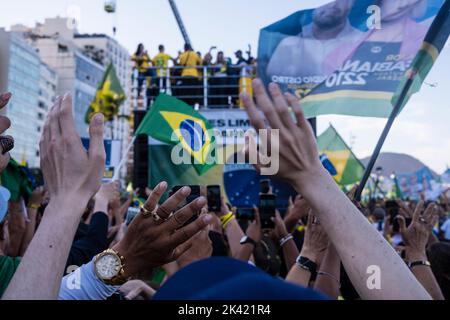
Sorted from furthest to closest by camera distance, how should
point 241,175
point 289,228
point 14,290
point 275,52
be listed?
1. point 241,175
2. point 275,52
3. point 289,228
4. point 14,290

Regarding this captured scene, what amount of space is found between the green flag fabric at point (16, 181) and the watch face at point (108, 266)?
10.3 ft

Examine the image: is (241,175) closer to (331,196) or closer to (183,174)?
(183,174)

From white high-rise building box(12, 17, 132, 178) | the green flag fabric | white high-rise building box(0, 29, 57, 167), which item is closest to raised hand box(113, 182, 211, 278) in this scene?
the green flag fabric

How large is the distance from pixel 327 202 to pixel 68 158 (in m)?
0.69

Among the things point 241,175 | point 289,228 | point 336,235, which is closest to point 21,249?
point 289,228

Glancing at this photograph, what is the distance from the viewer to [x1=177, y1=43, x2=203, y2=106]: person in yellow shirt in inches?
457

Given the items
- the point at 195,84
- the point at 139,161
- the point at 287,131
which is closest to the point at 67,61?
the point at 139,161

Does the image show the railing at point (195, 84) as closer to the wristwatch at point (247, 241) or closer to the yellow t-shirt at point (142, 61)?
the yellow t-shirt at point (142, 61)

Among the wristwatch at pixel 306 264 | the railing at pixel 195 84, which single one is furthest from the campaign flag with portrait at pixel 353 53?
the railing at pixel 195 84

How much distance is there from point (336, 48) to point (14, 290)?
157 inches

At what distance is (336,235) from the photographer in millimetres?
1170

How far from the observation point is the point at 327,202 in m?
1.17

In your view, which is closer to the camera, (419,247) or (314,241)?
(314,241)

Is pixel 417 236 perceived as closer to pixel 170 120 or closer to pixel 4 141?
pixel 4 141
